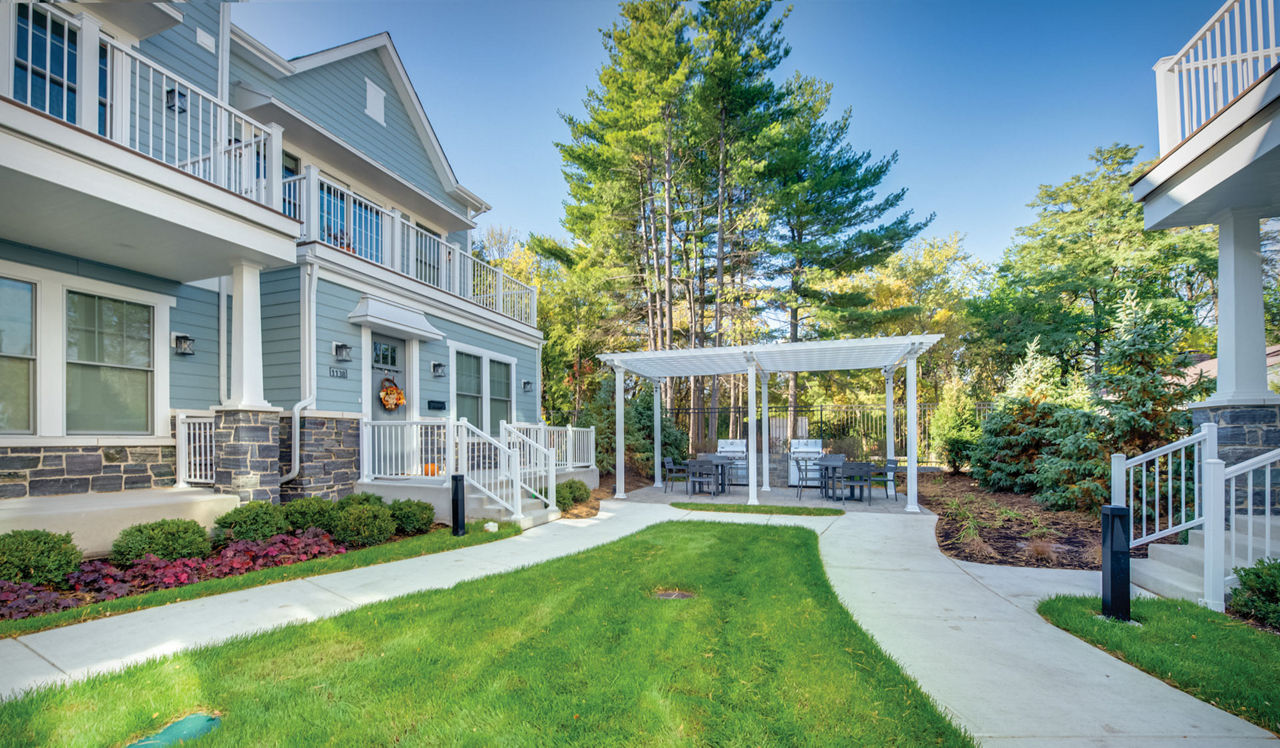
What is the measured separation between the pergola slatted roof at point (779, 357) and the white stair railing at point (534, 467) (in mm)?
2592

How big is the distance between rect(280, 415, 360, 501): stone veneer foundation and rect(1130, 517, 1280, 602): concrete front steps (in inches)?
341

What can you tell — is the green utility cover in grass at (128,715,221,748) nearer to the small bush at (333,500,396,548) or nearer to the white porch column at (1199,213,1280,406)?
the small bush at (333,500,396,548)

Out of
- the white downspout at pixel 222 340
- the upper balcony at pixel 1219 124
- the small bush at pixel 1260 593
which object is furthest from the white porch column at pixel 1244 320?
the white downspout at pixel 222 340

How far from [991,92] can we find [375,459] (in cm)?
1356

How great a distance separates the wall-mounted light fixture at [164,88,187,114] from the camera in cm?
662

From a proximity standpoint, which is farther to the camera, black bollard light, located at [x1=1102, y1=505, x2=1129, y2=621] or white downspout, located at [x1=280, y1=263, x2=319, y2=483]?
white downspout, located at [x1=280, y1=263, x2=319, y2=483]

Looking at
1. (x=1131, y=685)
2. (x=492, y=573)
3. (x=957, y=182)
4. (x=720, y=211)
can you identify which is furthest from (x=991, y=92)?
(x=492, y=573)

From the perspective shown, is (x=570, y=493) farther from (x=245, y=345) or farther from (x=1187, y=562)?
(x=1187, y=562)

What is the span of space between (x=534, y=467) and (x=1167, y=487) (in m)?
7.80

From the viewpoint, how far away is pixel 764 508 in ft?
30.4

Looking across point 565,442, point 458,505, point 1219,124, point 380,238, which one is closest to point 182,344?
point 380,238

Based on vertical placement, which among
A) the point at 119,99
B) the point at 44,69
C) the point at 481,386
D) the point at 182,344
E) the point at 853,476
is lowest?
the point at 853,476

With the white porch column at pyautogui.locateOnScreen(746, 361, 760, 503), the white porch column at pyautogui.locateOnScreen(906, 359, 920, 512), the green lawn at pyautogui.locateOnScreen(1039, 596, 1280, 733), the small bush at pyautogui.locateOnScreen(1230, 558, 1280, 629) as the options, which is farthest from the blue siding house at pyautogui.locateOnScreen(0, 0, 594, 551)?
the small bush at pyautogui.locateOnScreen(1230, 558, 1280, 629)

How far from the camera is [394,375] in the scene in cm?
882
